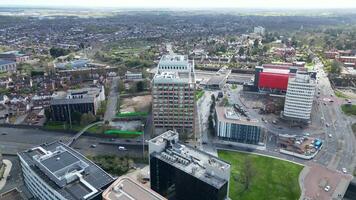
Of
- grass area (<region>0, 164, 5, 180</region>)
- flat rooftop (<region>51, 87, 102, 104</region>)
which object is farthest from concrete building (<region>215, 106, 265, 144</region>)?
grass area (<region>0, 164, 5, 180</region>)

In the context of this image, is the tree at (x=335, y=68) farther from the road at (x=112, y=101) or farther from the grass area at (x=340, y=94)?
the road at (x=112, y=101)

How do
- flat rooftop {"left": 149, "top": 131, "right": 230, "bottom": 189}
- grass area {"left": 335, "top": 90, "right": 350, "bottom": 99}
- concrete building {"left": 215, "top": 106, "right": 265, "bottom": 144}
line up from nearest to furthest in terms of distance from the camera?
1. flat rooftop {"left": 149, "top": 131, "right": 230, "bottom": 189}
2. concrete building {"left": 215, "top": 106, "right": 265, "bottom": 144}
3. grass area {"left": 335, "top": 90, "right": 350, "bottom": 99}

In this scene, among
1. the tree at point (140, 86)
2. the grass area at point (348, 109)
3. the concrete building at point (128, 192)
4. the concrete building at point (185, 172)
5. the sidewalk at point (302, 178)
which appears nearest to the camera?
the concrete building at point (128, 192)

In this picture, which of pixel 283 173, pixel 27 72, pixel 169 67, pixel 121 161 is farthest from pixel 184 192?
pixel 27 72

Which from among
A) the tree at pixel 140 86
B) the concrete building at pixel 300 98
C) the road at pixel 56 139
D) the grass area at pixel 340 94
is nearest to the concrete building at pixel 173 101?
the road at pixel 56 139

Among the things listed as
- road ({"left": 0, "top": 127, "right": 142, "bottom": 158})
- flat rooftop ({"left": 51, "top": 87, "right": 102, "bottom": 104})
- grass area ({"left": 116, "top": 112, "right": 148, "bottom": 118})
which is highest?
flat rooftop ({"left": 51, "top": 87, "right": 102, "bottom": 104})

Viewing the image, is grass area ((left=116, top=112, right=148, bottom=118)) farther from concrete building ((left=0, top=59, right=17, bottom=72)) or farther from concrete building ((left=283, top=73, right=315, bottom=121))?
concrete building ((left=0, top=59, right=17, bottom=72))

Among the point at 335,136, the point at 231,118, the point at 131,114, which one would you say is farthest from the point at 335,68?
the point at 131,114
